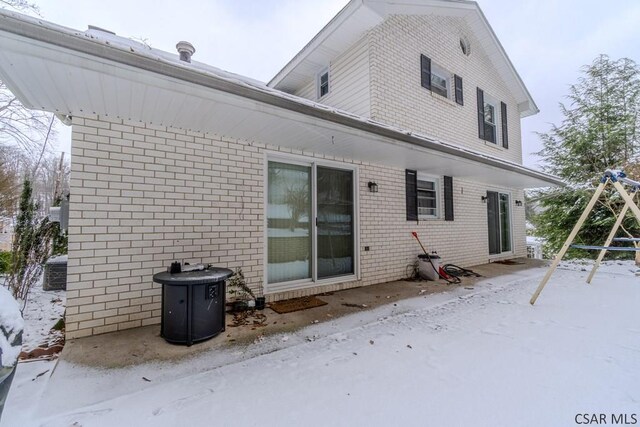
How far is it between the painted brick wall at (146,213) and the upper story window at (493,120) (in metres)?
7.42

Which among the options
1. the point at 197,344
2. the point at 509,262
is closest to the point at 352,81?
the point at 197,344

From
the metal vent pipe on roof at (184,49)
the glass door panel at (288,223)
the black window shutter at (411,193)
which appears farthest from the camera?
the black window shutter at (411,193)

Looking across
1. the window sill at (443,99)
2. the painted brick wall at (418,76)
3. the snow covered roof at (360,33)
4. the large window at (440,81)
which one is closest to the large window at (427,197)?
the painted brick wall at (418,76)

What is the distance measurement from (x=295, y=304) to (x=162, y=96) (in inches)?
120

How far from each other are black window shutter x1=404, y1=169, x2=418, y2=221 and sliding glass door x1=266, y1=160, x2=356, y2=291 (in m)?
1.53

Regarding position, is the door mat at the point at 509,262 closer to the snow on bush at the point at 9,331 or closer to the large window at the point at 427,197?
the large window at the point at 427,197

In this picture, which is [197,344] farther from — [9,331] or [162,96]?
[162,96]

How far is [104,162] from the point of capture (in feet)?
9.96

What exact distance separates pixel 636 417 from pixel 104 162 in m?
4.90

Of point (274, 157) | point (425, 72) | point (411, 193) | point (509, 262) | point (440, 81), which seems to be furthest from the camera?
point (509, 262)

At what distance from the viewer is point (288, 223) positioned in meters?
4.45

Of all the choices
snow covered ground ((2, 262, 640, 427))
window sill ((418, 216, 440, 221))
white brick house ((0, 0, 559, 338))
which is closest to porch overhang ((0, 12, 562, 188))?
white brick house ((0, 0, 559, 338))

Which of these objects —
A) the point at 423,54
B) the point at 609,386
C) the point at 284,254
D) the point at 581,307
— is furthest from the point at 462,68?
the point at 609,386

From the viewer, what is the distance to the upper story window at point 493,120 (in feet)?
27.7
